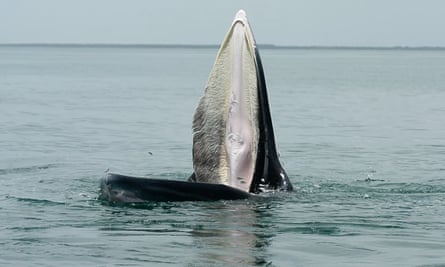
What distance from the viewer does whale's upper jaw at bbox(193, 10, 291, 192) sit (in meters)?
11.8

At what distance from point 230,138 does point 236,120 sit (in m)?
0.20

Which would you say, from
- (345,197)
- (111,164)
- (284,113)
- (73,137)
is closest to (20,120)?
(73,137)

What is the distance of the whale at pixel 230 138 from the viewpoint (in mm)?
11773

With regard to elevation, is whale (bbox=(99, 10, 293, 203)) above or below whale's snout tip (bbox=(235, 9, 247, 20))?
below

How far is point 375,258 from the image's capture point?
11047 mm

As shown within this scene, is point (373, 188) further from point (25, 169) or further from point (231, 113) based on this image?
point (25, 169)

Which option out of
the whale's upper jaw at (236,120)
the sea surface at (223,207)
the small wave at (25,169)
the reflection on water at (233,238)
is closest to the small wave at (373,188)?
the sea surface at (223,207)

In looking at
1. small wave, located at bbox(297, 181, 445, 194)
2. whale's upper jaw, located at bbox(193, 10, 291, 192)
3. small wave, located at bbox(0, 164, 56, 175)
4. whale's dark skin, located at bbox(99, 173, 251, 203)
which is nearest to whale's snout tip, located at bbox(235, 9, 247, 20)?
whale's upper jaw, located at bbox(193, 10, 291, 192)

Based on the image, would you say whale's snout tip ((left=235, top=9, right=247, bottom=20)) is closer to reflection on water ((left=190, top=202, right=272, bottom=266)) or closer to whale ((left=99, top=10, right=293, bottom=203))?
whale ((left=99, top=10, right=293, bottom=203))

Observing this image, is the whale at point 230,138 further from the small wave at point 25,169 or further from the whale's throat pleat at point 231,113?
the small wave at point 25,169

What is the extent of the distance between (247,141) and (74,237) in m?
2.10

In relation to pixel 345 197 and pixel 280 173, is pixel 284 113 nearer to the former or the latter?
pixel 345 197

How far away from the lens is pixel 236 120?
39.0 feet

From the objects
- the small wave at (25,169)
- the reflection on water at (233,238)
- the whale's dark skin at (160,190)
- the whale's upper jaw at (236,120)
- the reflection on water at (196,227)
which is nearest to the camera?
the reflection on water at (233,238)
